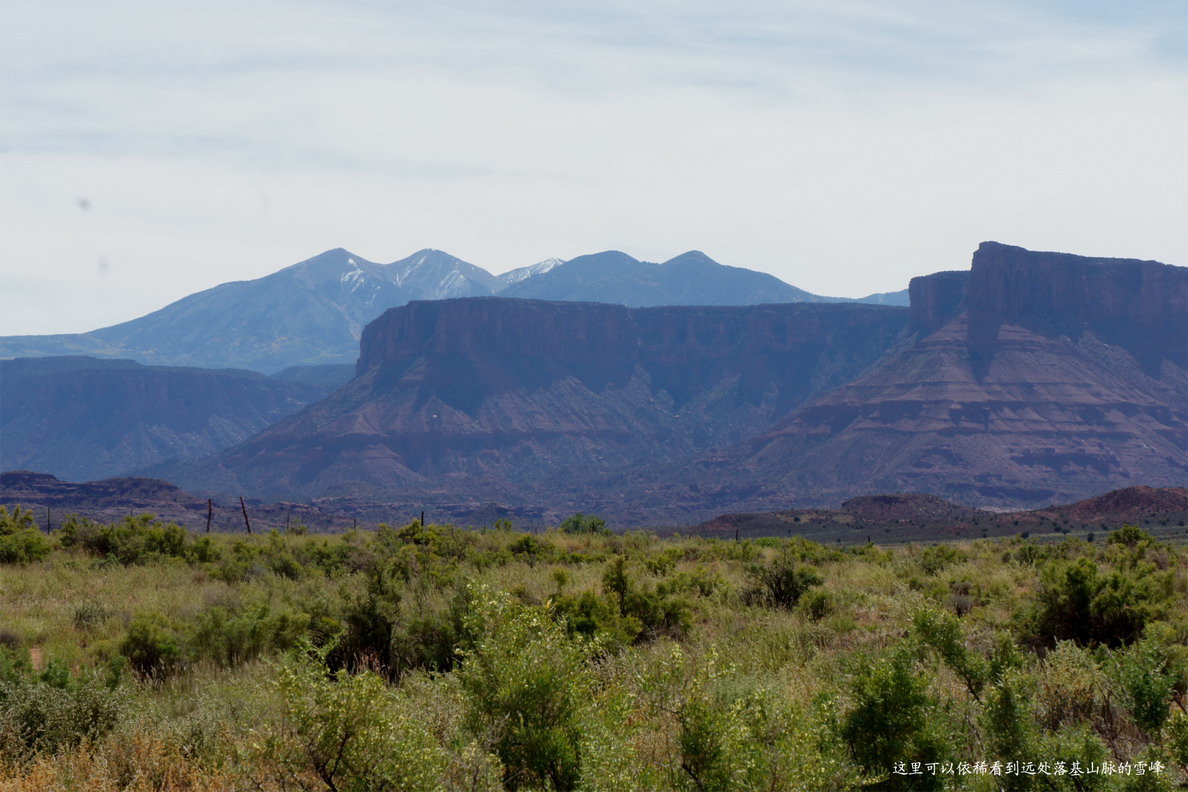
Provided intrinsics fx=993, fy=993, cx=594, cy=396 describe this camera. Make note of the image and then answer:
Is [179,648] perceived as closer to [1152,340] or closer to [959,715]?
[959,715]

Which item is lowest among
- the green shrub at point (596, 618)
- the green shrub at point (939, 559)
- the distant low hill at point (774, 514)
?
the distant low hill at point (774, 514)

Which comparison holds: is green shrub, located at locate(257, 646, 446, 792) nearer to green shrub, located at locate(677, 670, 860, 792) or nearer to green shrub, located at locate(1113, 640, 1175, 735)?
green shrub, located at locate(677, 670, 860, 792)

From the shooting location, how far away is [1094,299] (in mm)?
145250

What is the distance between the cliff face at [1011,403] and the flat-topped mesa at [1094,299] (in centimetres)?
15

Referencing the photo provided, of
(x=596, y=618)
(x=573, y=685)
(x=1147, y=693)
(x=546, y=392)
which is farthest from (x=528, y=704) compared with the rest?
(x=546, y=392)

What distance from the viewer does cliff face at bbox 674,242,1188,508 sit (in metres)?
121

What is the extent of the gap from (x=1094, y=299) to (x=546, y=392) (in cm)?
8882

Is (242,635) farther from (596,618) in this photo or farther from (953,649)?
(953,649)

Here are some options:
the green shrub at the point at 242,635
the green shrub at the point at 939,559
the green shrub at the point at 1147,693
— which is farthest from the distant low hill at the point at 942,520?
the green shrub at the point at 1147,693

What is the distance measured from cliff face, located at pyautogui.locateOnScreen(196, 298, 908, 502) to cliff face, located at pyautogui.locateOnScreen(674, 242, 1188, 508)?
26.5 m

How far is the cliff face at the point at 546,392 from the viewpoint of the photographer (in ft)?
497

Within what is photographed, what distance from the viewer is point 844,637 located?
457 inches

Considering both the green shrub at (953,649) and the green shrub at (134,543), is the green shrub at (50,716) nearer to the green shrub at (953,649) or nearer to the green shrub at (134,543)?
the green shrub at (953,649)

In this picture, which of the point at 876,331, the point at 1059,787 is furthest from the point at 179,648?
the point at 876,331
